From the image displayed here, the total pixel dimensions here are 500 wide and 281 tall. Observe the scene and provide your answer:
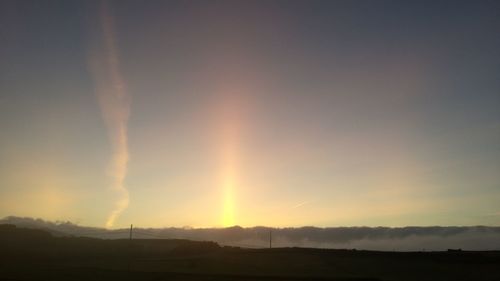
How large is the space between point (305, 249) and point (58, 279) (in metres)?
49.0

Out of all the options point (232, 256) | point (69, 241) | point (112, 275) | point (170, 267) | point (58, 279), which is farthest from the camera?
point (69, 241)

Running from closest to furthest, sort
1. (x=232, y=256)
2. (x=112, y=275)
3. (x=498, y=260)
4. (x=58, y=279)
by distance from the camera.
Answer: (x=58, y=279)
(x=112, y=275)
(x=498, y=260)
(x=232, y=256)

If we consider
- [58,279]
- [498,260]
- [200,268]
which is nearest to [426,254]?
[498,260]

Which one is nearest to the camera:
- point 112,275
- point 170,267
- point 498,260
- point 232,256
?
point 112,275

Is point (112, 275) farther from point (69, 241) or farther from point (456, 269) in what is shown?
point (69, 241)

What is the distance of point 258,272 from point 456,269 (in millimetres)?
28149

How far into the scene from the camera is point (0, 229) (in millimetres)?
169250

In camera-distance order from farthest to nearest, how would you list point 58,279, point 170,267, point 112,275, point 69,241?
point 69,241, point 170,267, point 112,275, point 58,279

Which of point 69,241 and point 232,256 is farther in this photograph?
point 69,241

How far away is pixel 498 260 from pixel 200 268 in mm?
46552

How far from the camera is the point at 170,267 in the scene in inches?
2997

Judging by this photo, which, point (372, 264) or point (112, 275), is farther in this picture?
point (372, 264)

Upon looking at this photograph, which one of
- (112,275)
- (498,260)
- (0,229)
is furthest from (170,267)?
(0,229)

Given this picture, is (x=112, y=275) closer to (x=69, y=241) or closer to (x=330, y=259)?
(x=330, y=259)
